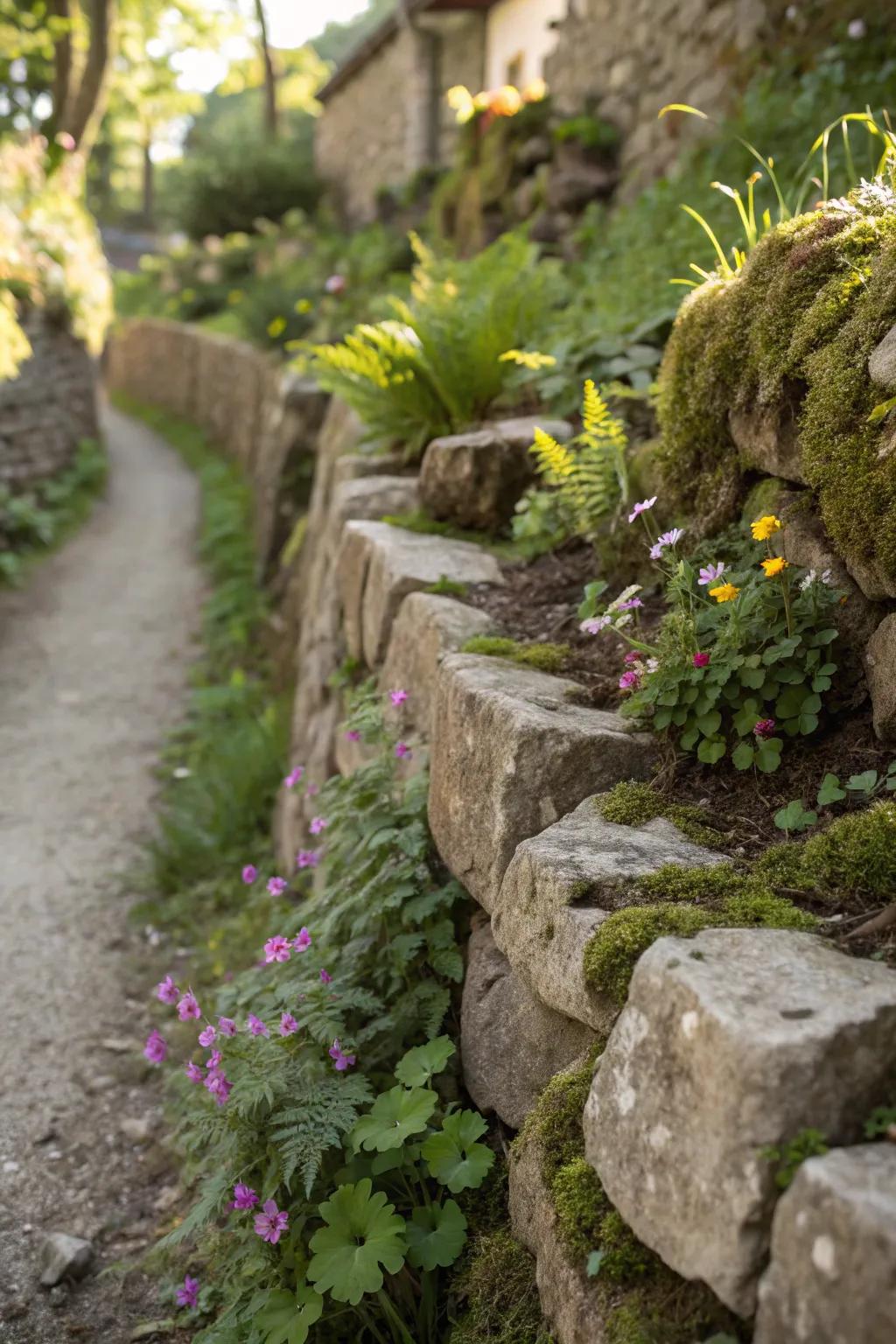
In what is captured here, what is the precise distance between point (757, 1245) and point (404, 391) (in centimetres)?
363

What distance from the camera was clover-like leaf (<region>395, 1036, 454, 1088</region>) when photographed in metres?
2.20

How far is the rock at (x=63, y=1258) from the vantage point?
2.65 m

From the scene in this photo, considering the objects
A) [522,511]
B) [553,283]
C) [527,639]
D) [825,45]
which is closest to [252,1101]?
[527,639]

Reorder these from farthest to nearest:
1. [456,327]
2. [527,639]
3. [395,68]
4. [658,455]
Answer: [395,68]
[456,327]
[527,639]
[658,455]

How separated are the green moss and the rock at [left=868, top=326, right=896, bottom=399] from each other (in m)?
1.06

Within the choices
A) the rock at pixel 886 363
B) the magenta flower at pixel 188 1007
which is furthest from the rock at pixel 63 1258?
the rock at pixel 886 363

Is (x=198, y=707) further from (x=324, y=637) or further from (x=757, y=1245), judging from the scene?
(x=757, y=1245)

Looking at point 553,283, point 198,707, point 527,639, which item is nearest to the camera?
point 527,639

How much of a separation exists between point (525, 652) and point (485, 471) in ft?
3.91

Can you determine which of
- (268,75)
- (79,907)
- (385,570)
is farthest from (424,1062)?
(268,75)

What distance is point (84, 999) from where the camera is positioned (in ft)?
12.9

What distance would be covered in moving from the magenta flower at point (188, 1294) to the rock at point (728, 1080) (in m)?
1.34

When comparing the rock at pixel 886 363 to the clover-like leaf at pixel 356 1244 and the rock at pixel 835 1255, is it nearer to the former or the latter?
the rock at pixel 835 1255

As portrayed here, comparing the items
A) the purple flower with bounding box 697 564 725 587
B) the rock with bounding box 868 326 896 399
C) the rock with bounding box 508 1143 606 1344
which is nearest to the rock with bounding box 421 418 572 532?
the purple flower with bounding box 697 564 725 587
